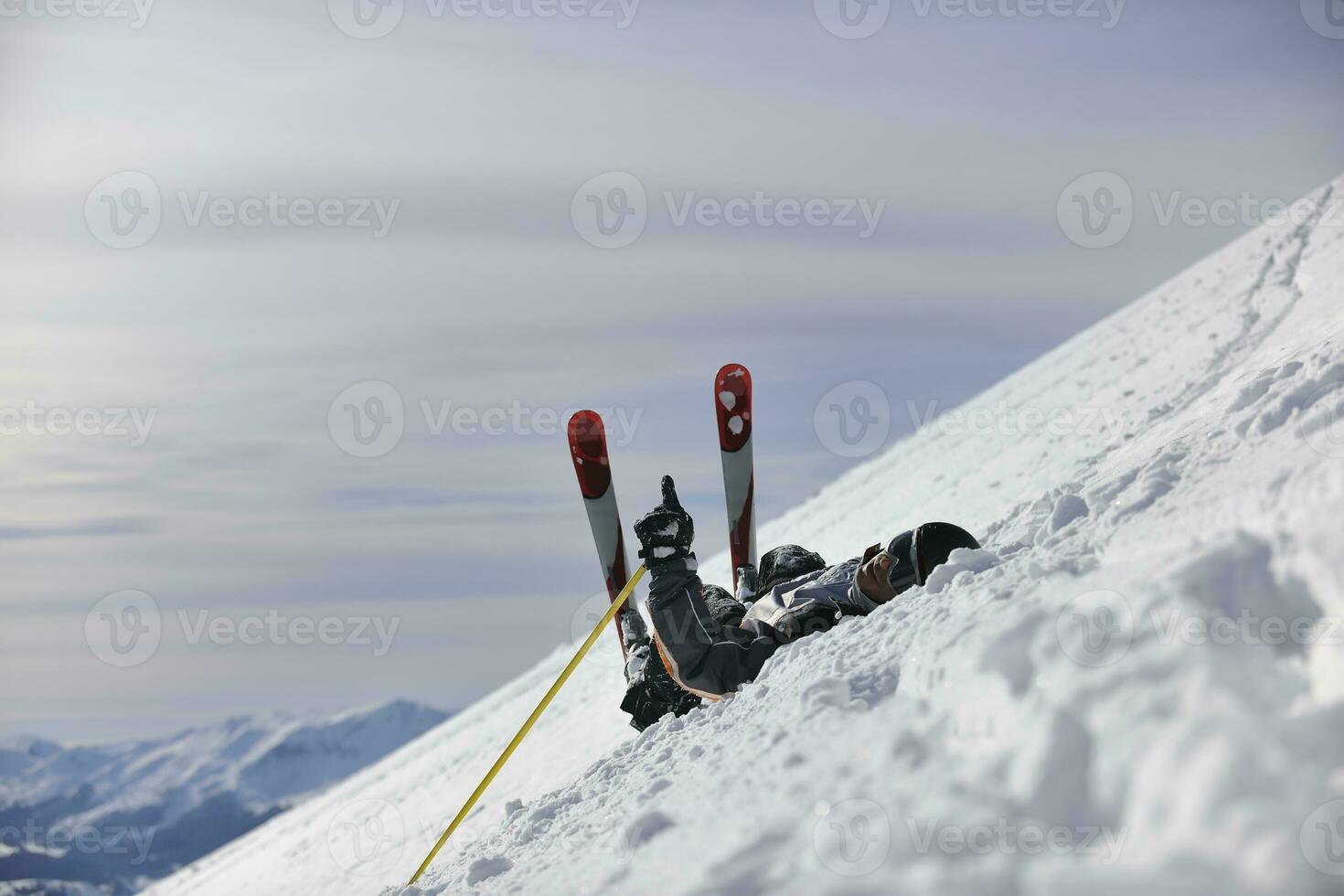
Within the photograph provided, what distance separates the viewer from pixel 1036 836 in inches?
96.9

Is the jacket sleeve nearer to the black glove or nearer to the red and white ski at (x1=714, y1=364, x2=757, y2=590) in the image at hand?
the black glove

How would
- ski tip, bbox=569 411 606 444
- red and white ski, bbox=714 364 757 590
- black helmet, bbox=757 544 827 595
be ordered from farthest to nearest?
red and white ski, bbox=714 364 757 590, ski tip, bbox=569 411 606 444, black helmet, bbox=757 544 827 595

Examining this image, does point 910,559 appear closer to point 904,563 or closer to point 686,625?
point 904,563

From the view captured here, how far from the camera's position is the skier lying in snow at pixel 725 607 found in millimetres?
5156

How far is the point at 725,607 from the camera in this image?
6.54 meters

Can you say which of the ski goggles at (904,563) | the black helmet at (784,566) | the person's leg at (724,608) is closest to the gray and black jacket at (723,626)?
the ski goggles at (904,563)

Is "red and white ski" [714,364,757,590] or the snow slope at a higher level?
"red and white ski" [714,364,757,590]

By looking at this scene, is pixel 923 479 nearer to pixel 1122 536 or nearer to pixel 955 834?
pixel 1122 536

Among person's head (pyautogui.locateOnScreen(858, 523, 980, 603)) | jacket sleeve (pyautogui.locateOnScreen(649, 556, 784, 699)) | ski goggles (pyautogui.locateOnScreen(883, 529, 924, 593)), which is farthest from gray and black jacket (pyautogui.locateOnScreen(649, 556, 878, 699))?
ski goggles (pyautogui.locateOnScreen(883, 529, 924, 593))

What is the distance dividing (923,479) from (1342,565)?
45.2ft

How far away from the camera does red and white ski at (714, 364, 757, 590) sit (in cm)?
911

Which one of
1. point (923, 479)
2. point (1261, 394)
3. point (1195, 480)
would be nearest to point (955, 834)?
point (1195, 480)

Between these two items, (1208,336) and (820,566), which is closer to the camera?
(820,566)

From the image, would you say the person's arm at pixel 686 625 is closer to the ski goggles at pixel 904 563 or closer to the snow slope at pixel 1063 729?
the snow slope at pixel 1063 729
